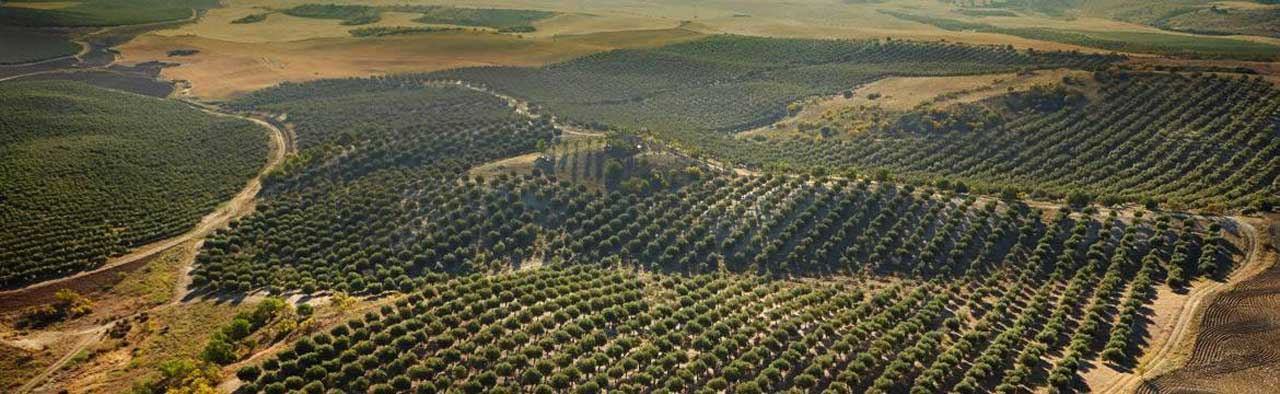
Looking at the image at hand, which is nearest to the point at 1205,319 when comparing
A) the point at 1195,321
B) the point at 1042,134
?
the point at 1195,321

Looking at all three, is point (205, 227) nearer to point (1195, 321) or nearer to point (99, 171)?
point (99, 171)

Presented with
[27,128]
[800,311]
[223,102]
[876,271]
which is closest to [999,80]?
[876,271]

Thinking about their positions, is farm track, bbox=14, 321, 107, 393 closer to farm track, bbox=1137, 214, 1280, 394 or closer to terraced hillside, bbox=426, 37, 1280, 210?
terraced hillside, bbox=426, 37, 1280, 210

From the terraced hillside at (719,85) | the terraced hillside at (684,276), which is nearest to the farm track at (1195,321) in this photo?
the terraced hillside at (684,276)

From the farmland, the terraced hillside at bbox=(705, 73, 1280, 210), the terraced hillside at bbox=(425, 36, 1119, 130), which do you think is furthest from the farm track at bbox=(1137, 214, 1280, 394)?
the terraced hillside at bbox=(425, 36, 1119, 130)

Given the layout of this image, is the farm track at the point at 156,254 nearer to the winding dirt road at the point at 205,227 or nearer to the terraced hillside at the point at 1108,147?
the winding dirt road at the point at 205,227

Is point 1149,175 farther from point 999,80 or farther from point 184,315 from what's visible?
point 184,315
